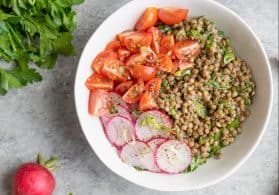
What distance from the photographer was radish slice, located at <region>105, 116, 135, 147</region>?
2.09 metres

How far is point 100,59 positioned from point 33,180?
1.50ft

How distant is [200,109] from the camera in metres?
2.11

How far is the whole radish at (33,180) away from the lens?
2098 millimetres

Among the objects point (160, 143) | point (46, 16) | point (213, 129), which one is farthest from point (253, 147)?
point (46, 16)

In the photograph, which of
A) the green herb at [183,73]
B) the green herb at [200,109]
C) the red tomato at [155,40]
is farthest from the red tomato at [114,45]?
the green herb at [200,109]

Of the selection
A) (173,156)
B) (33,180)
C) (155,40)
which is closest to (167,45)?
(155,40)

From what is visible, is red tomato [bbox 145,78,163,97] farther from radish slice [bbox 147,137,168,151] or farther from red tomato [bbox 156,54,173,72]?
radish slice [bbox 147,137,168,151]

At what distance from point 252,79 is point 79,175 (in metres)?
0.68

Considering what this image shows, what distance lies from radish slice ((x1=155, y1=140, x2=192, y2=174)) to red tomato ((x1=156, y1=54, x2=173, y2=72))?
24cm

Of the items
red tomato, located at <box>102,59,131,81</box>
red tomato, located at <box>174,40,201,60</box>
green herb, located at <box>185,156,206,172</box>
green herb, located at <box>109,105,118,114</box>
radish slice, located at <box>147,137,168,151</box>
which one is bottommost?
green herb, located at <box>185,156,206,172</box>

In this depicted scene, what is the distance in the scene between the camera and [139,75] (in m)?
2.06

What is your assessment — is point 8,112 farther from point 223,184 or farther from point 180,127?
point 223,184

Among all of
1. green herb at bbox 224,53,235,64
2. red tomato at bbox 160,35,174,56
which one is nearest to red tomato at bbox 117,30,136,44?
red tomato at bbox 160,35,174,56

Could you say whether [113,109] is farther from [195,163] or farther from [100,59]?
[195,163]
